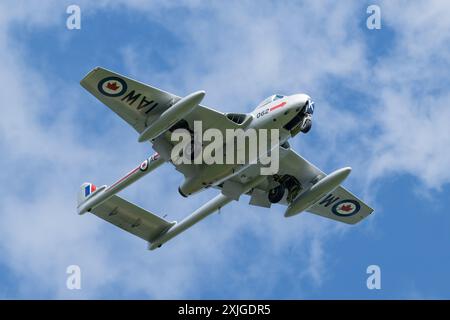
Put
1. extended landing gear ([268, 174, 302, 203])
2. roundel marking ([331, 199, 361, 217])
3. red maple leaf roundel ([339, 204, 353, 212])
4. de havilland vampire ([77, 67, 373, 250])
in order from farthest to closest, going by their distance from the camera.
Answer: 1. red maple leaf roundel ([339, 204, 353, 212])
2. roundel marking ([331, 199, 361, 217])
3. extended landing gear ([268, 174, 302, 203])
4. de havilland vampire ([77, 67, 373, 250])

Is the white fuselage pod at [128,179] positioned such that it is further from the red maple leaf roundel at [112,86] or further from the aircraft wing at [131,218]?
the red maple leaf roundel at [112,86]

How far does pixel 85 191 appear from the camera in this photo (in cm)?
5584

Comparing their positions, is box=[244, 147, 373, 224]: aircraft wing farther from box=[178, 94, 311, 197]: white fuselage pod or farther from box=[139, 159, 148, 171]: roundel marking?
box=[139, 159, 148, 171]: roundel marking

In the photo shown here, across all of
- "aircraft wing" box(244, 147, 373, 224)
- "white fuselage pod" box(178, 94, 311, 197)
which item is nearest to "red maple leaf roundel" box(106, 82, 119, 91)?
"white fuselage pod" box(178, 94, 311, 197)

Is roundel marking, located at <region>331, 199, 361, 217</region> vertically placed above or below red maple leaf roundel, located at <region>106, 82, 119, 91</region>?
below

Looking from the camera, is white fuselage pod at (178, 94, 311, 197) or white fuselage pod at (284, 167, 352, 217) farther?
white fuselage pod at (284, 167, 352, 217)

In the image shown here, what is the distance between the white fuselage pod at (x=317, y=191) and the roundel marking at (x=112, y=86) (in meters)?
11.0

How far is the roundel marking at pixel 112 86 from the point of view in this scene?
50344 millimetres

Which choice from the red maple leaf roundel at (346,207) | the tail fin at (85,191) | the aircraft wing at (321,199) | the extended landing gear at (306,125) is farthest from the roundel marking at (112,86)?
the red maple leaf roundel at (346,207)

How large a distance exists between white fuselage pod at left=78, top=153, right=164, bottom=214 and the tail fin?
0.81 metres

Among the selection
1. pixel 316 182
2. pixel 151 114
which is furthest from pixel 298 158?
pixel 151 114

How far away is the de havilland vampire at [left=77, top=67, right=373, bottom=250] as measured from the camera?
5047 cm

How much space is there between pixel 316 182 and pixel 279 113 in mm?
7284

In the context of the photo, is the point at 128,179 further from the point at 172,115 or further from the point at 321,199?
the point at 321,199
